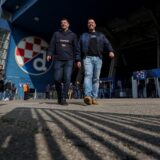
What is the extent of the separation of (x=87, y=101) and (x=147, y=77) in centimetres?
937

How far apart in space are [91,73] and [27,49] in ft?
53.8

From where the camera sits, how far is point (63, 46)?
14.9 ft

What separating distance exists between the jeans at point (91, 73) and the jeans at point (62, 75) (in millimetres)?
271

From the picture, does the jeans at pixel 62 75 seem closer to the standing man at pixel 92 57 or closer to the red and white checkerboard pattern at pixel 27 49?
the standing man at pixel 92 57

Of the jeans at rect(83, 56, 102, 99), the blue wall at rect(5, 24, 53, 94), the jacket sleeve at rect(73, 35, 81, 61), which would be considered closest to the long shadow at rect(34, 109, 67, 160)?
the jeans at rect(83, 56, 102, 99)

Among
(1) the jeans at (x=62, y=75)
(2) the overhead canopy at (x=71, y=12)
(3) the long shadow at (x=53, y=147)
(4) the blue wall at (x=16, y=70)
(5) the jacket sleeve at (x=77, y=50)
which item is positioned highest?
(2) the overhead canopy at (x=71, y=12)

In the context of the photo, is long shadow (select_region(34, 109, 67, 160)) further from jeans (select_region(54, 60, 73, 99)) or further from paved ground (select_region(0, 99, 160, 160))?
jeans (select_region(54, 60, 73, 99))

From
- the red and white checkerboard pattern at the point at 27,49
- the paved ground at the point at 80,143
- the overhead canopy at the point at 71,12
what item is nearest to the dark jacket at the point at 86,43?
the paved ground at the point at 80,143

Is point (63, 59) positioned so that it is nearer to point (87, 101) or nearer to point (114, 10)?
point (87, 101)

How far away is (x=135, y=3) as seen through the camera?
16.0 m

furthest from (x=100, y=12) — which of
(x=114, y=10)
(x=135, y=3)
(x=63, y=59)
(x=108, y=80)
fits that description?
(x=63, y=59)

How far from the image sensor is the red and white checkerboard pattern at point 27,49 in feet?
65.9

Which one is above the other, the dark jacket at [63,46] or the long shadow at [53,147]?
the dark jacket at [63,46]

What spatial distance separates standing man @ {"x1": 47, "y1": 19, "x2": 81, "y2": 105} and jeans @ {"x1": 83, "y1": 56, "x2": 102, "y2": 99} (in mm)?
159
